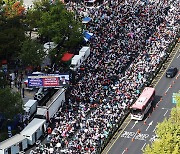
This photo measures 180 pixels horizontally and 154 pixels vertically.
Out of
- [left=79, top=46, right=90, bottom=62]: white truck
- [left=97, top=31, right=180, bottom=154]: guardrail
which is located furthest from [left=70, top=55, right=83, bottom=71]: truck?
[left=97, top=31, right=180, bottom=154]: guardrail

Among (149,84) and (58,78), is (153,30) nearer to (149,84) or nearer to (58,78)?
(149,84)

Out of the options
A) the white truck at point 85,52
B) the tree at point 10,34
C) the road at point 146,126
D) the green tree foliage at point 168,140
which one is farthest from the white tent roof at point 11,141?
the white truck at point 85,52

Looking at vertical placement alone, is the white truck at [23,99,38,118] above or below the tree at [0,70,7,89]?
below

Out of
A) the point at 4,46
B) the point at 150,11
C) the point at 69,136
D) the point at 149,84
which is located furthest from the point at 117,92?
the point at 150,11

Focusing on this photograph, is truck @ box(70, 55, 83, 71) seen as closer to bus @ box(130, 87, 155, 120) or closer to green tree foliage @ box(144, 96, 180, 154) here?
bus @ box(130, 87, 155, 120)

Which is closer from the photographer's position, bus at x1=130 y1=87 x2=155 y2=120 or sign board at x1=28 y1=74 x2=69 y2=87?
bus at x1=130 y1=87 x2=155 y2=120

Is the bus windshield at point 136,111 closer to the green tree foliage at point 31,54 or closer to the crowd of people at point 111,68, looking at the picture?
the crowd of people at point 111,68

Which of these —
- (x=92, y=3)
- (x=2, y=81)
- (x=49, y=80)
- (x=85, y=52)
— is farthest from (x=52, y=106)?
(x=92, y=3)
